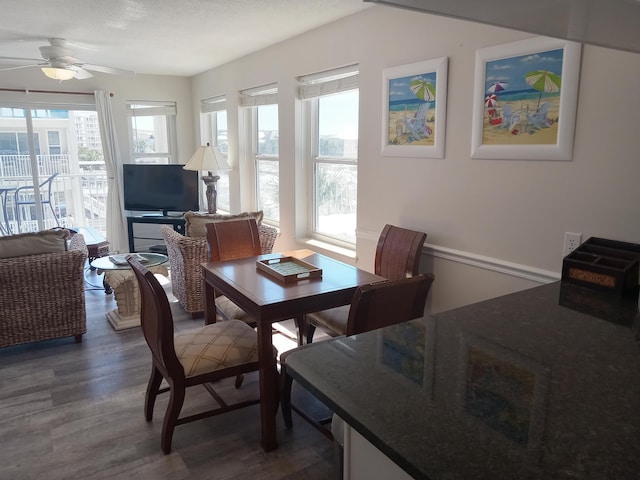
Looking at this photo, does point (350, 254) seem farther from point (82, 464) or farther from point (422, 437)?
point (422, 437)

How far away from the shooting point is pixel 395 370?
1.10 metres

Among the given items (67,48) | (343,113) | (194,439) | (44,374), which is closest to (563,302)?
(194,439)

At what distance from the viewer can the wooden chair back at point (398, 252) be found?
2.86 metres

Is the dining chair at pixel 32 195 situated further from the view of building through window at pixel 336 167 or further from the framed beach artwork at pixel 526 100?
the framed beach artwork at pixel 526 100

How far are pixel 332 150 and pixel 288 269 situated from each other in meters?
1.71

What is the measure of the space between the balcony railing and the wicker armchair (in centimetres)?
292

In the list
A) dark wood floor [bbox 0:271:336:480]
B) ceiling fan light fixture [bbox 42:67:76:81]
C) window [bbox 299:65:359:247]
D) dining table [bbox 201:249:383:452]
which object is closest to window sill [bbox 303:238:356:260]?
window [bbox 299:65:359:247]

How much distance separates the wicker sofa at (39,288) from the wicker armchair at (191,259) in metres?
0.73

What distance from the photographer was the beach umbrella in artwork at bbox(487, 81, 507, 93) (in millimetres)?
2393

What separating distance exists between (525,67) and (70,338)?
359 centimetres

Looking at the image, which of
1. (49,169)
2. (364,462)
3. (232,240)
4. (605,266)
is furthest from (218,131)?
(364,462)

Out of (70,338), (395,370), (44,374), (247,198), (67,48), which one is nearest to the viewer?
(395,370)

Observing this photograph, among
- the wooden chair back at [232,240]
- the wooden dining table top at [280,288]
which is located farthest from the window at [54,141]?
the wooden dining table top at [280,288]

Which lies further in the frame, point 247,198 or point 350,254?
point 247,198
